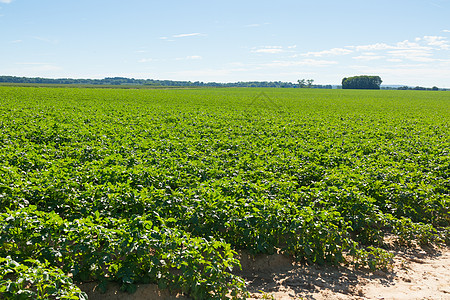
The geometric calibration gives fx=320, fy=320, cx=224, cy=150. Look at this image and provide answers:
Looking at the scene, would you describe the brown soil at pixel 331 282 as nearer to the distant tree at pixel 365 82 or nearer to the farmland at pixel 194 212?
the farmland at pixel 194 212

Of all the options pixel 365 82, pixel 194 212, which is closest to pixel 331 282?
pixel 194 212

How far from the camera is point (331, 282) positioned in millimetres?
5855

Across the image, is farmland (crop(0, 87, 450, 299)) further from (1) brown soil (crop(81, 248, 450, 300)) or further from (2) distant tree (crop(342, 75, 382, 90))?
(2) distant tree (crop(342, 75, 382, 90))

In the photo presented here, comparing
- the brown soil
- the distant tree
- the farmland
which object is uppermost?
the distant tree

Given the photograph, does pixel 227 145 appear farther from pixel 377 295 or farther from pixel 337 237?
pixel 377 295

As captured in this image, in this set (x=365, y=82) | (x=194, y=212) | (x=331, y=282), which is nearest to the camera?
(x=331, y=282)

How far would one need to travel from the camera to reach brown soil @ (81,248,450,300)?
212 inches

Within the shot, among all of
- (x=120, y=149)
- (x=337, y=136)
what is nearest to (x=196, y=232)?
(x=120, y=149)

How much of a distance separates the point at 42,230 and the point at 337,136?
15052 millimetres

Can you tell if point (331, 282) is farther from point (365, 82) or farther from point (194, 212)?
point (365, 82)

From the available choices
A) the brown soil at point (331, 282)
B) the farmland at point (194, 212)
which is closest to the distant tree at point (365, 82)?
the farmland at point (194, 212)

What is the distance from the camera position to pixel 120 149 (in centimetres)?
1173

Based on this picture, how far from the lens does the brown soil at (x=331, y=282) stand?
17.7 ft

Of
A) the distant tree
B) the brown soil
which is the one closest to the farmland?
the brown soil
